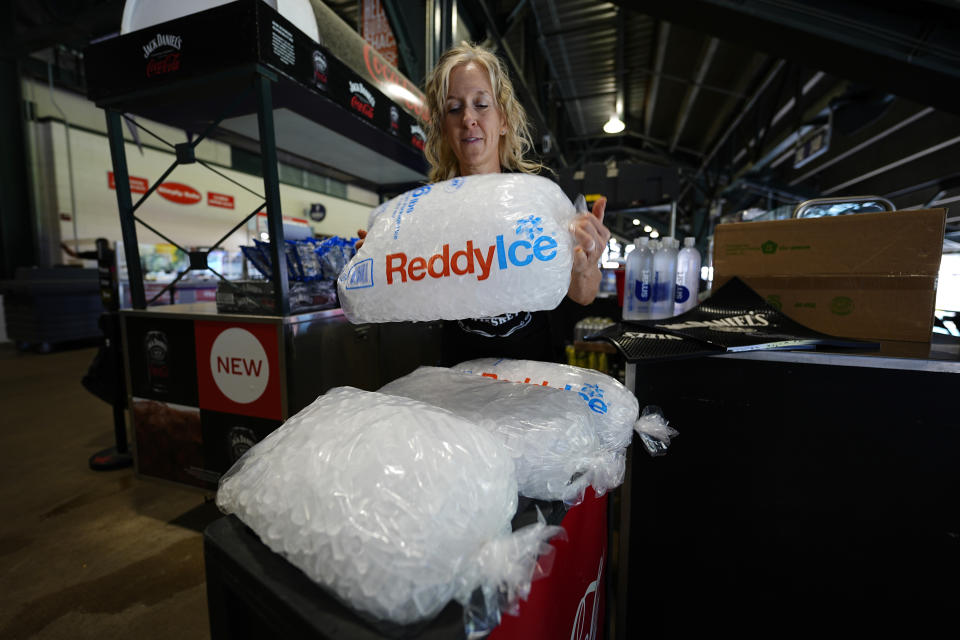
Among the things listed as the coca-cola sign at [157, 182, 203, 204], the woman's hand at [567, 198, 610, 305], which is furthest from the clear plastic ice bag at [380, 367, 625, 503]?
the coca-cola sign at [157, 182, 203, 204]

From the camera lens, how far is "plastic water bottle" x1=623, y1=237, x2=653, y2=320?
139 centimetres

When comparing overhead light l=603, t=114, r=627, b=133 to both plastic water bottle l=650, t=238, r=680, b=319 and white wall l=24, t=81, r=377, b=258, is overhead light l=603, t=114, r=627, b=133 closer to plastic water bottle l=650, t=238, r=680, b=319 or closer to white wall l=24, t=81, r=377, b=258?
plastic water bottle l=650, t=238, r=680, b=319

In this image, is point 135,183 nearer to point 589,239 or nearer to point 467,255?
point 467,255

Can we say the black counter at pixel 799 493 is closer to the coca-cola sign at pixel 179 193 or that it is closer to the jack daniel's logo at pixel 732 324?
the jack daniel's logo at pixel 732 324

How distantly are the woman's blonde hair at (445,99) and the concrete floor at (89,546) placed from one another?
160cm

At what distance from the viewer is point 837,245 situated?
40.6 inches

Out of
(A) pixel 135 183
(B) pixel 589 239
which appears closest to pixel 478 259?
(B) pixel 589 239

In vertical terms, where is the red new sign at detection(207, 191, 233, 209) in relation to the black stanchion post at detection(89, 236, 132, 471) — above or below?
above

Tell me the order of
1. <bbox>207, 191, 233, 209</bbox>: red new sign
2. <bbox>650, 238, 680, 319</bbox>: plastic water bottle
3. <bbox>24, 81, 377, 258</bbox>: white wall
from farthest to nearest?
<bbox>207, 191, 233, 209</bbox>: red new sign → <bbox>24, 81, 377, 258</bbox>: white wall → <bbox>650, 238, 680, 319</bbox>: plastic water bottle

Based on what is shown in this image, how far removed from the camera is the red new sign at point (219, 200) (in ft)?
24.6

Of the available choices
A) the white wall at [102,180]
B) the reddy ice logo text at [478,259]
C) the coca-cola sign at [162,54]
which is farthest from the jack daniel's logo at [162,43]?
the white wall at [102,180]

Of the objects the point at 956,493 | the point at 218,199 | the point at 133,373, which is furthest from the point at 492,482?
the point at 218,199

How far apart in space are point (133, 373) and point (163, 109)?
1.22 metres

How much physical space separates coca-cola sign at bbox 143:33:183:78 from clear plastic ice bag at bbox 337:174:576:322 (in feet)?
4.64
